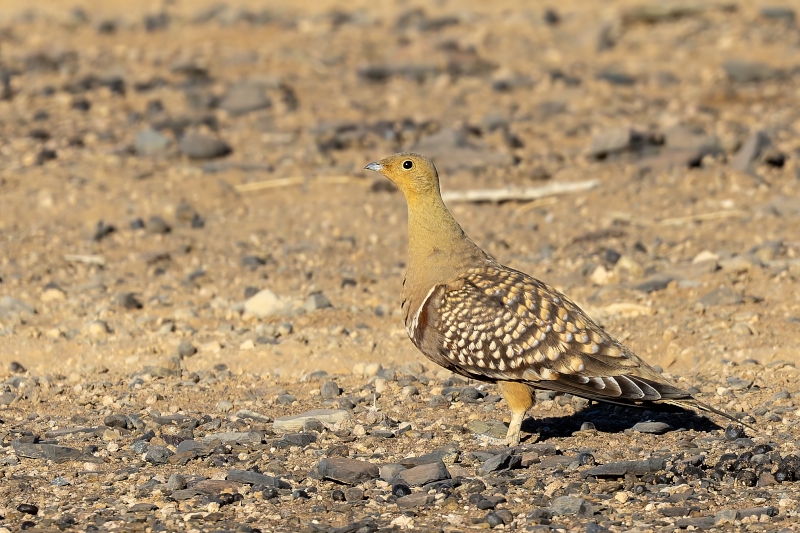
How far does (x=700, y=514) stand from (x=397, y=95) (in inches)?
424

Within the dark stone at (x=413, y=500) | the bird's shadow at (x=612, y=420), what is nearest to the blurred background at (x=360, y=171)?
the bird's shadow at (x=612, y=420)

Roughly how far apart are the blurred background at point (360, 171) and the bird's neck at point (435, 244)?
1404 millimetres

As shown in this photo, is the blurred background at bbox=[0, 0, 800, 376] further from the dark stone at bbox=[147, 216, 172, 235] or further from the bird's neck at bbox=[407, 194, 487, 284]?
the bird's neck at bbox=[407, 194, 487, 284]

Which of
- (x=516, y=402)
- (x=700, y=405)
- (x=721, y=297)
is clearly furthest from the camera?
(x=721, y=297)

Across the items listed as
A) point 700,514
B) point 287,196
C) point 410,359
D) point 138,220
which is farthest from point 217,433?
point 287,196

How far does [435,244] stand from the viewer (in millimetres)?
7160

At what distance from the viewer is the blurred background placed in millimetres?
8945

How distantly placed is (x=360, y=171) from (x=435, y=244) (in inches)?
238

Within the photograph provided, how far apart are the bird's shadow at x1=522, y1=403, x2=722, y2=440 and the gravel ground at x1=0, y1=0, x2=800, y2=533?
29mm

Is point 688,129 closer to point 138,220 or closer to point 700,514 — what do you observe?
point 138,220

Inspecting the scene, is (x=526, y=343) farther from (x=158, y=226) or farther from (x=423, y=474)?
(x=158, y=226)

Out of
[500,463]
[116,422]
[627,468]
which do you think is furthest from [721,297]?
[116,422]

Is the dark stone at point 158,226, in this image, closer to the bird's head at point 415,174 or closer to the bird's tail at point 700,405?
the bird's head at point 415,174

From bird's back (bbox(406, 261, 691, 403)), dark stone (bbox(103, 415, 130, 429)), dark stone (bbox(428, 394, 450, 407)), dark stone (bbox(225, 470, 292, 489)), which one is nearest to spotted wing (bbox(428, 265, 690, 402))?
bird's back (bbox(406, 261, 691, 403))
